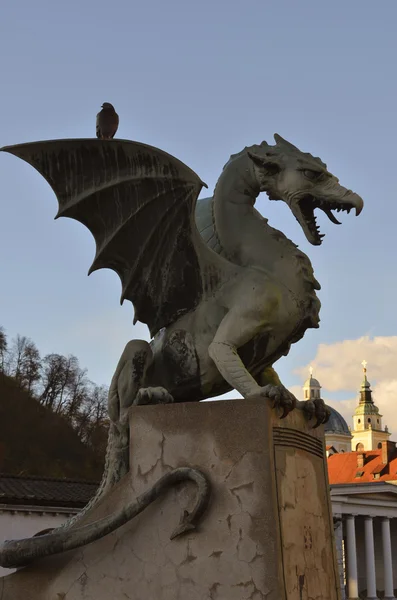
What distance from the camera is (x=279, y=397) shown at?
5266mm

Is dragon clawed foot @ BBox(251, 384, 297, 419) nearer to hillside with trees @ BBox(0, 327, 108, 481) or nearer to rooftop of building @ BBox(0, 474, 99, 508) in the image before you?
rooftop of building @ BBox(0, 474, 99, 508)

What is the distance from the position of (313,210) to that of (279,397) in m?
1.58

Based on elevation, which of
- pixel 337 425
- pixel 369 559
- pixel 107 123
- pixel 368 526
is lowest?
pixel 369 559

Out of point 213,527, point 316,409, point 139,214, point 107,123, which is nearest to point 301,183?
point 139,214

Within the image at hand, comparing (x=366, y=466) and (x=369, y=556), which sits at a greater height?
(x=366, y=466)

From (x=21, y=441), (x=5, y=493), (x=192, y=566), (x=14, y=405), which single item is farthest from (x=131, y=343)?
(x=14, y=405)

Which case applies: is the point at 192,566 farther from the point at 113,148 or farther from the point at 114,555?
the point at 113,148

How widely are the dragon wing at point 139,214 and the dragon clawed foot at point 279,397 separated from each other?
106cm

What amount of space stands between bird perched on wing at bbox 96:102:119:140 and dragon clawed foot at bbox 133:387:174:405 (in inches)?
74.2

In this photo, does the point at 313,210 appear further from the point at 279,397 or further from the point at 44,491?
the point at 44,491

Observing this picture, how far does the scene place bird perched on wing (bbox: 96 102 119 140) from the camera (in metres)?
6.18

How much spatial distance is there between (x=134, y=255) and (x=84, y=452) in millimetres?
55181

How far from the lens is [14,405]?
2527 inches

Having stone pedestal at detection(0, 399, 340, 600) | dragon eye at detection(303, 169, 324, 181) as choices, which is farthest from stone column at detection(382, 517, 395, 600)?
dragon eye at detection(303, 169, 324, 181)
